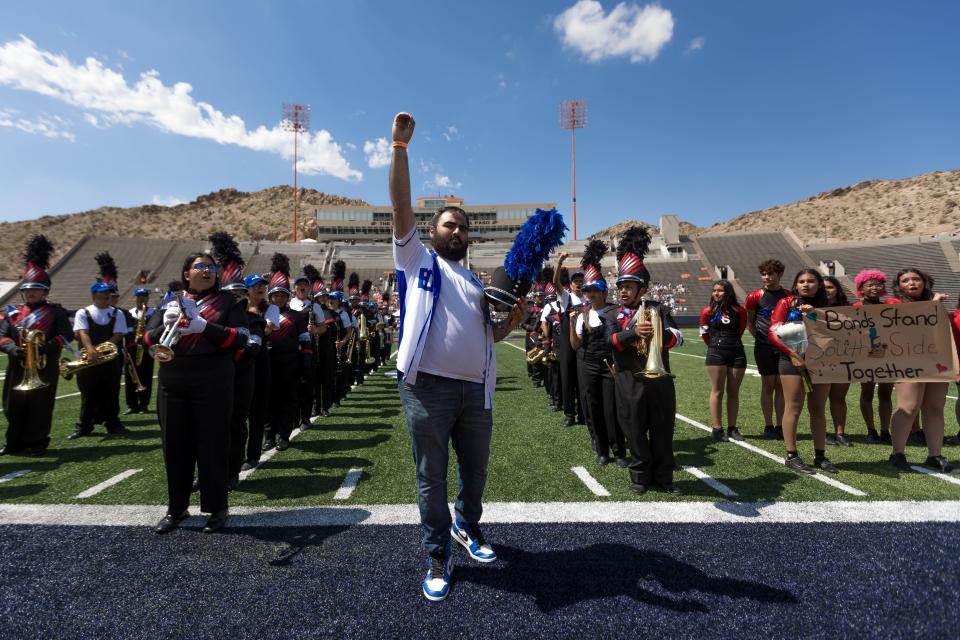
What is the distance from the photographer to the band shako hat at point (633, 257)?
13.1 ft

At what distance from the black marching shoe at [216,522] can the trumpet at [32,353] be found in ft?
11.7

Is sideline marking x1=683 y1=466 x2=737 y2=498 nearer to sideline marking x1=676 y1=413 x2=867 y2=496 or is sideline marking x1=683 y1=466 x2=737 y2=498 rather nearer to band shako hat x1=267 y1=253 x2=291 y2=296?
sideline marking x1=676 y1=413 x2=867 y2=496

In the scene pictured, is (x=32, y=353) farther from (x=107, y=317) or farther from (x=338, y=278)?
(x=338, y=278)

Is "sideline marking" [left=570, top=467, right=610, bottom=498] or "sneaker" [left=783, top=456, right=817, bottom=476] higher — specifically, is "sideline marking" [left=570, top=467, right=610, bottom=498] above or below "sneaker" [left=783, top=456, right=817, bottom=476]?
below

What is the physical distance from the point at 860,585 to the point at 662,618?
118 centimetres

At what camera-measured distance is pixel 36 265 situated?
18.6 ft

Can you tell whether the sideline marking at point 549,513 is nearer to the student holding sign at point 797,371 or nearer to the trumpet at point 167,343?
the student holding sign at point 797,371

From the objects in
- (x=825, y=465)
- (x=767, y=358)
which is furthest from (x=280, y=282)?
(x=825, y=465)

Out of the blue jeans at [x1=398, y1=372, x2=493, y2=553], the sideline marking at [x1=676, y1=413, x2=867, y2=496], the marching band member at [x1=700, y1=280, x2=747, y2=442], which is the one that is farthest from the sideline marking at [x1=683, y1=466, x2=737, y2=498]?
the blue jeans at [x1=398, y1=372, x2=493, y2=553]

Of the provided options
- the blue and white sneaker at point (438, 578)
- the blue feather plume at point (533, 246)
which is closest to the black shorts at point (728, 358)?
the blue feather plume at point (533, 246)

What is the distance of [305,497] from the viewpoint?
148 inches

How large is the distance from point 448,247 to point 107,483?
408 centimetres

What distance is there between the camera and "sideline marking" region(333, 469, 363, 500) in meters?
3.75

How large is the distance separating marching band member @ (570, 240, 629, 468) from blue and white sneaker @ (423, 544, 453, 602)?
2.39 m
